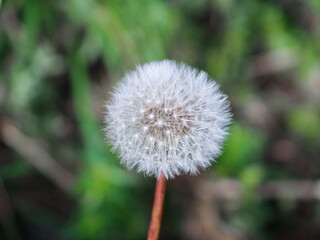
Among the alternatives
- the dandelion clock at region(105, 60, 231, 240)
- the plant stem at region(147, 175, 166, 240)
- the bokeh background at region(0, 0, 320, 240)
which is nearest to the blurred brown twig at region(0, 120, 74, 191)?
the bokeh background at region(0, 0, 320, 240)

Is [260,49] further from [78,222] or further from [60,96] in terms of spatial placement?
[78,222]

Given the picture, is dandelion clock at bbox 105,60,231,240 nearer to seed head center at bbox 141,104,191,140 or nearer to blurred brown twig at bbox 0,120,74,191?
seed head center at bbox 141,104,191,140

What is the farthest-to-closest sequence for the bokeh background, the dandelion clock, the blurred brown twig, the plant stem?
the blurred brown twig → the bokeh background → the dandelion clock → the plant stem

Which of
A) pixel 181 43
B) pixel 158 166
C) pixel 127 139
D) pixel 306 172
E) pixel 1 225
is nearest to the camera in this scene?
pixel 158 166

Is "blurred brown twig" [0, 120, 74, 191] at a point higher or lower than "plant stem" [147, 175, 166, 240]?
higher

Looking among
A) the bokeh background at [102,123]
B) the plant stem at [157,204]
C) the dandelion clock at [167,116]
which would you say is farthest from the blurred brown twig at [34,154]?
the plant stem at [157,204]

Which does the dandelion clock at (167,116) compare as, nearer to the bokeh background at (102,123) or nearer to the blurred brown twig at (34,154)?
the bokeh background at (102,123)

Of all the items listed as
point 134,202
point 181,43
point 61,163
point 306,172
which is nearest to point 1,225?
point 61,163

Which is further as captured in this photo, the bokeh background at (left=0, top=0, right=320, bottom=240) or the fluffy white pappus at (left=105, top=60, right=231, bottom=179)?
the bokeh background at (left=0, top=0, right=320, bottom=240)
